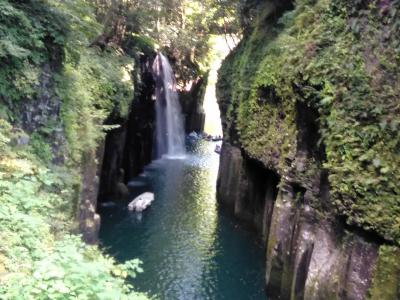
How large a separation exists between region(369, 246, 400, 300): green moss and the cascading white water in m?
24.0

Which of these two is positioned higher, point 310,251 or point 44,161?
point 44,161

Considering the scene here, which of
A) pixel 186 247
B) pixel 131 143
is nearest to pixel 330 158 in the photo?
pixel 186 247

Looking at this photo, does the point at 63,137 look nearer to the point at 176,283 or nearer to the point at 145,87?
the point at 176,283

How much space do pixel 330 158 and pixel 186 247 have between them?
26.9 ft

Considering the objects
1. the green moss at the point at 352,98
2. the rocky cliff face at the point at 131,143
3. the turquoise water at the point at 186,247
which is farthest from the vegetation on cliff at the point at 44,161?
the rocky cliff face at the point at 131,143

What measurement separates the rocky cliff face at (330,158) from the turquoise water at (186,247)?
1947mm

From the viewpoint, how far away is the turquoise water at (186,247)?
13.3 meters

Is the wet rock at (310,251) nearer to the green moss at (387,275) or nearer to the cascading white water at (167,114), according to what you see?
the green moss at (387,275)

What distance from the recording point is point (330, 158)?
943cm

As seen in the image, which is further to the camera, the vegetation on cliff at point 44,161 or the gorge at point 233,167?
the gorge at point 233,167

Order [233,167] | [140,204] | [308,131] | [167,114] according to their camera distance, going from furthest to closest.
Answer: [167,114], [233,167], [140,204], [308,131]

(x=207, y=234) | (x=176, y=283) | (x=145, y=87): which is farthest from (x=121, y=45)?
(x=176, y=283)

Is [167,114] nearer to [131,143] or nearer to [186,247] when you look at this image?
[131,143]

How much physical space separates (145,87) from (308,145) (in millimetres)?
18102
